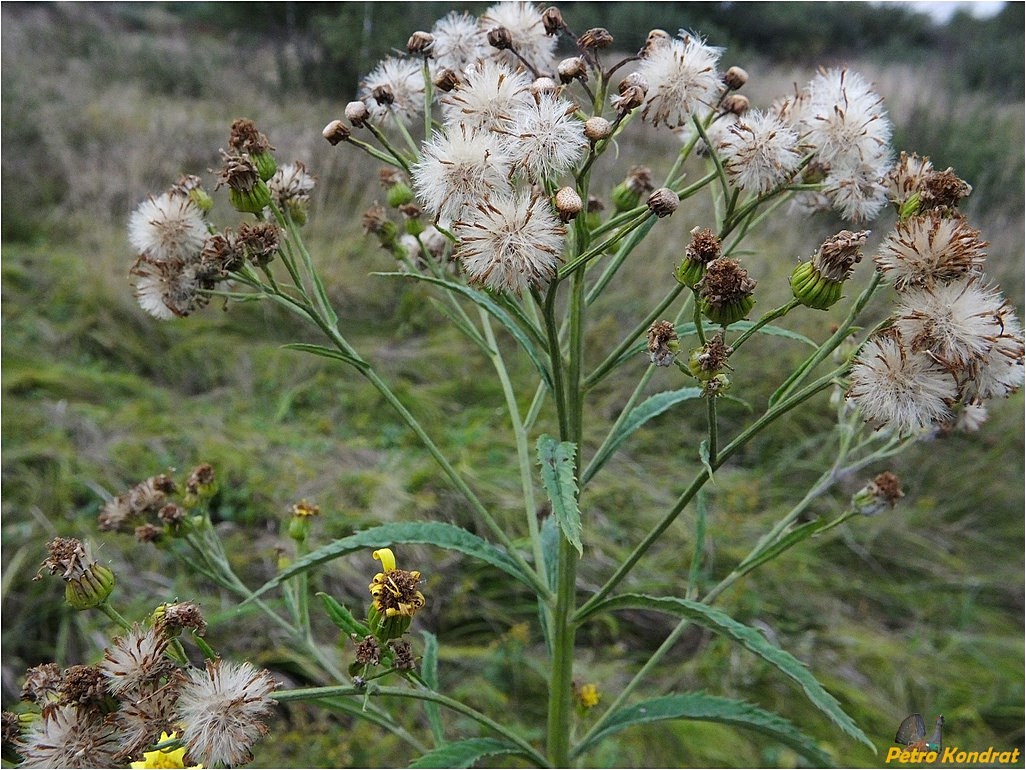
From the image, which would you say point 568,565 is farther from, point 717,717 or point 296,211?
point 296,211

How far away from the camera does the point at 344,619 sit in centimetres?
94

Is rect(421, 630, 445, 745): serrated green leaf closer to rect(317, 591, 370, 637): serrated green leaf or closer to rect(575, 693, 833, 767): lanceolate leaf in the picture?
rect(575, 693, 833, 767): lanceolate leaf

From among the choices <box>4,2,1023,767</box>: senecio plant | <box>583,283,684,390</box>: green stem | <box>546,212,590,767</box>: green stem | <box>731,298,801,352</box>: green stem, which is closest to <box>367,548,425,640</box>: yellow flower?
<box>4,2,1023,767</box>: senecio plant

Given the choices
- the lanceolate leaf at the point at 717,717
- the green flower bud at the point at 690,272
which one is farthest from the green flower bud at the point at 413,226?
the lanceolate leaf at the point at 717,717

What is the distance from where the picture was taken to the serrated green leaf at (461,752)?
1021 millimetres

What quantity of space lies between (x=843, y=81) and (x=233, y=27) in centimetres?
969

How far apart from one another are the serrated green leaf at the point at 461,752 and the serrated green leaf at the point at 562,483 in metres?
0.38

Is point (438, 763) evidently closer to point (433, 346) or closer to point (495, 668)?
point (495, 668)

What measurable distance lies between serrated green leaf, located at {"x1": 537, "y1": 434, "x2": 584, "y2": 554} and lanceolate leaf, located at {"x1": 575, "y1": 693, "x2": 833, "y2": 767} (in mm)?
450

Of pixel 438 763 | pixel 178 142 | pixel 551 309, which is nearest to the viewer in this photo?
pixel 551 309

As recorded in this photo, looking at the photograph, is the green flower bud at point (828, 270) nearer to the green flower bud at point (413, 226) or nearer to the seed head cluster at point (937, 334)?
the seed head cluster at point (937, 334)

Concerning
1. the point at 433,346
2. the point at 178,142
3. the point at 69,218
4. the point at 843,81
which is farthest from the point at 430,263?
the point at 178,142

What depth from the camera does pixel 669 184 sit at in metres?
1.09

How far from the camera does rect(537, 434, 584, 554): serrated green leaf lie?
86 centimetres
